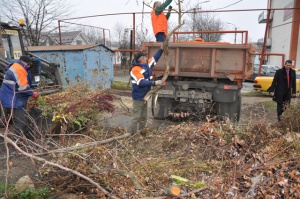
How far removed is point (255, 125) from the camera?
410cm

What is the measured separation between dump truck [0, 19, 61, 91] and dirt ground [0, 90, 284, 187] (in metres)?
1.60

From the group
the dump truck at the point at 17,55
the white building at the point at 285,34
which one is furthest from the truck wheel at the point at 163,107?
the white building at the point at 285,34

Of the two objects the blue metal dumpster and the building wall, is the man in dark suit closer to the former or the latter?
the blue metal dumpster

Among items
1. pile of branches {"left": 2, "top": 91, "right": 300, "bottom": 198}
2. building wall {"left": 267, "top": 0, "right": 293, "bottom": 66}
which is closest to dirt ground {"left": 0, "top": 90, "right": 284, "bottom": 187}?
pile of branches {"left": 2, "top": 91, "right": 300, "bottom": 198}

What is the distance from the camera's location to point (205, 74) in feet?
18.7

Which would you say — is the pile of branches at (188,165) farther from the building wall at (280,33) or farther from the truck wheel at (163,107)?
the building wall at (280,33)

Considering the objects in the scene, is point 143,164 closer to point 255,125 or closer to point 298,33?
point 255,125

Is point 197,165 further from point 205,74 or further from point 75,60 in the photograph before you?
point 75,60

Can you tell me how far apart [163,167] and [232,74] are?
2.94m

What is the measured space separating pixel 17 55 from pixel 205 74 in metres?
4.89

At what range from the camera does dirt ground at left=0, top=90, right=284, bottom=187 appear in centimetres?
387

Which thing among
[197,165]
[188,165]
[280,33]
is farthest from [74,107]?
[280,33]

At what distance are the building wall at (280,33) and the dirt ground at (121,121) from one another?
1459cm

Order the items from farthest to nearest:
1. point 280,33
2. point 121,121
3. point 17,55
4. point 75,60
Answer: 1. point 280,33
2. point 75,60
3. point 121,121
4. point 17,55
